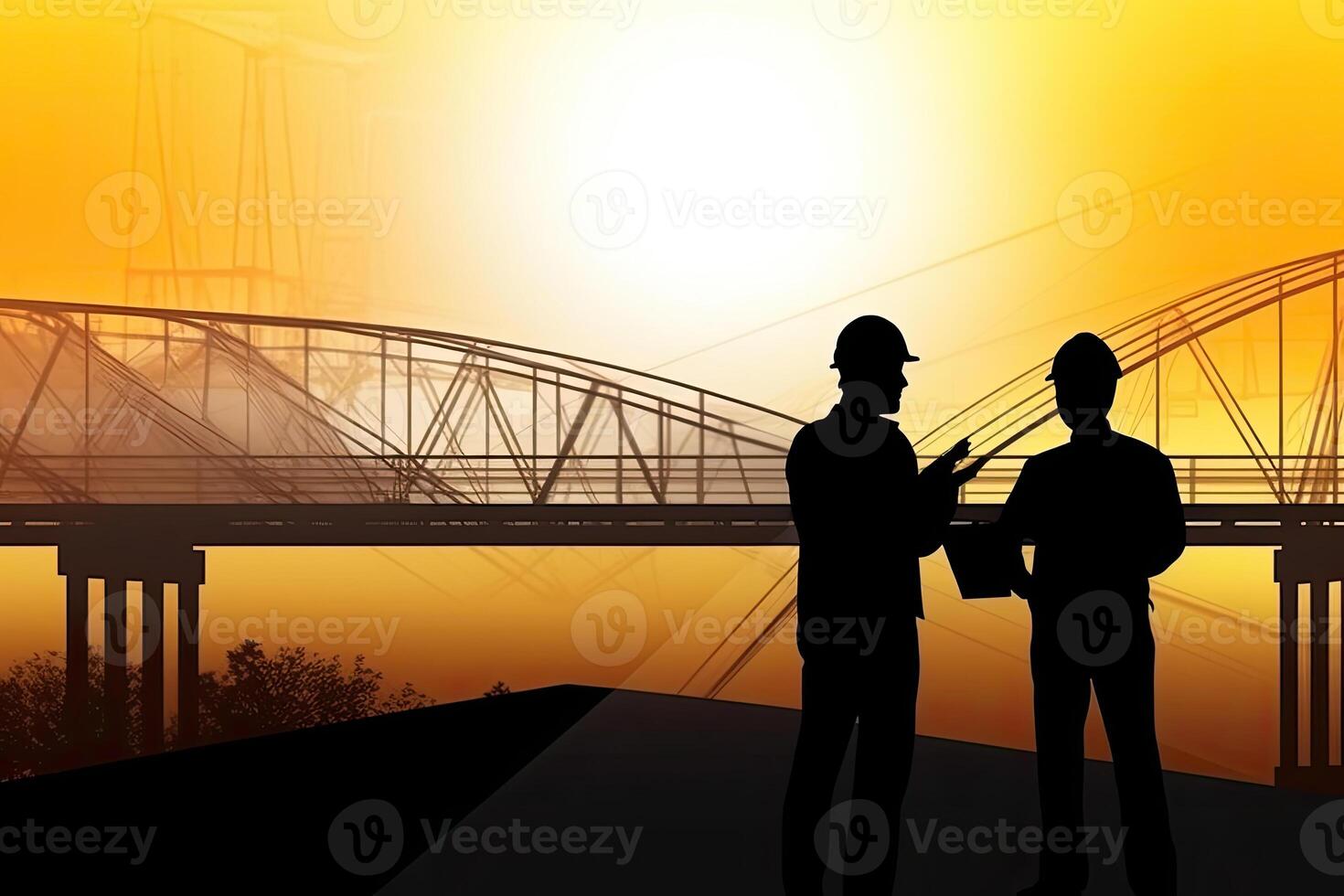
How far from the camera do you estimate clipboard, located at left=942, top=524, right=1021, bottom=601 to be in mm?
4457

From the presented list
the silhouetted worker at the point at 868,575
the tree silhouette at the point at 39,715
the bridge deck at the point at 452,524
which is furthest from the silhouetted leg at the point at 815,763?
the tree silhouette at the point at 39,715

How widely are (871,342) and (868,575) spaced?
74 centimetres

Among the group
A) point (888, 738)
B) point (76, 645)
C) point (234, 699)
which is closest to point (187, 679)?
point (76, 645)

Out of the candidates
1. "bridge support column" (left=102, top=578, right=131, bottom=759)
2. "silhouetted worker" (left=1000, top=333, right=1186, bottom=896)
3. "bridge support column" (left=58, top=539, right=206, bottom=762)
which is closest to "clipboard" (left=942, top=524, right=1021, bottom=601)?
"silhouetted worker" (left=1000, top=333, right=1186, bottom=896)

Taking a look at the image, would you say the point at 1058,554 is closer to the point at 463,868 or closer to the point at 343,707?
the point at 463,868

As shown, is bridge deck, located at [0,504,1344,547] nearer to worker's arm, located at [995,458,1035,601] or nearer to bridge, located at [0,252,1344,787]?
bridge, located at [0,252,1344,787]

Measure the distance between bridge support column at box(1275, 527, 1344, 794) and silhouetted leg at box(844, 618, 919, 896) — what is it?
47.6 feet

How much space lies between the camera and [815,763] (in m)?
4.11

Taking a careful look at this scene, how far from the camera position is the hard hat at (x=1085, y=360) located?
4.22m

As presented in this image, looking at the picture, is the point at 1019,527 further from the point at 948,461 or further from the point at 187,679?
the point at 187,679

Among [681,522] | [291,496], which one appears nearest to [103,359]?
[291,496]

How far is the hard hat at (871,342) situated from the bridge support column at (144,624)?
1457 centimetres

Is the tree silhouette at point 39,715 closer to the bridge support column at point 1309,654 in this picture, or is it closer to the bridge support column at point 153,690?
the bridge support column at point 153,690

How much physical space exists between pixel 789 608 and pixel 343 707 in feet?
78.2
